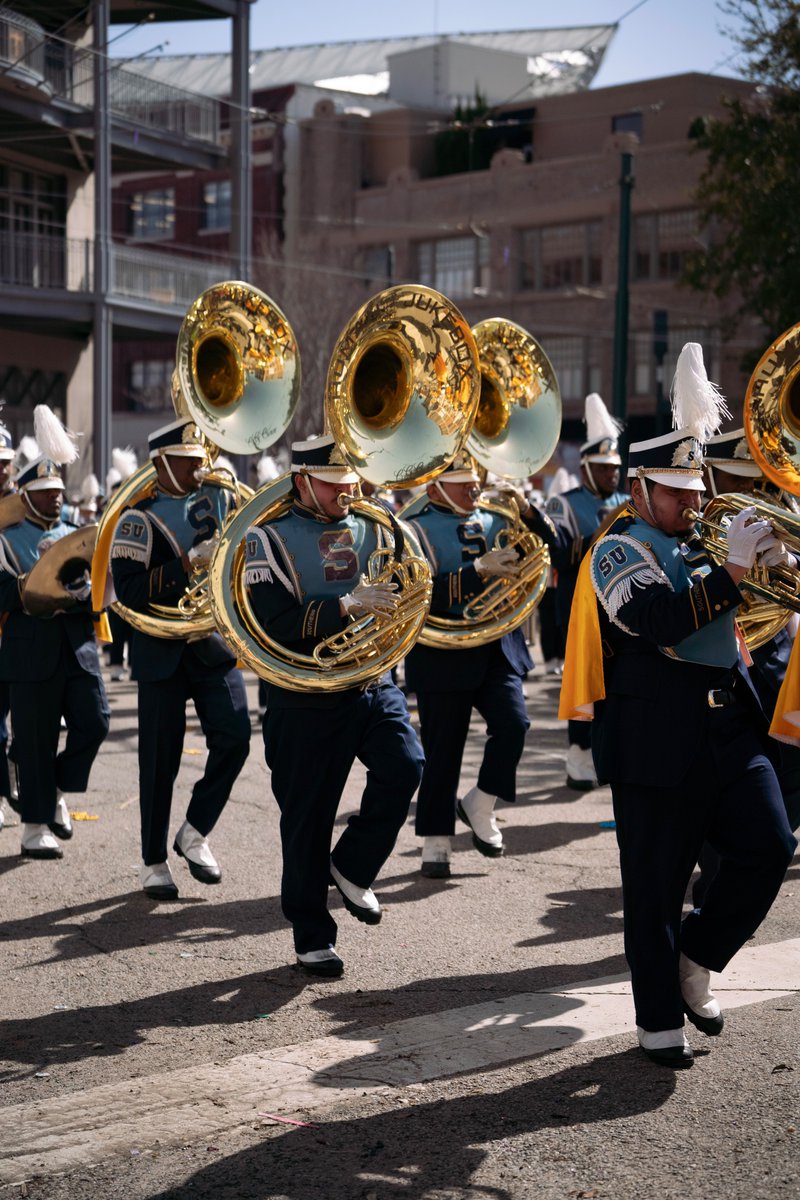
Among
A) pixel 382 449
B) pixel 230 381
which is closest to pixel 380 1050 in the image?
pixel 382 449

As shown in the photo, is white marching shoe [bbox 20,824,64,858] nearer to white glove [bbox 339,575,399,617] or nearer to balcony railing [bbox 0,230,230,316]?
white glove [bbox 339,575,399,617]

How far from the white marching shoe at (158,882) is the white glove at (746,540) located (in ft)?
10.9

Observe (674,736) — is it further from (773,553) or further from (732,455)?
(732,455)

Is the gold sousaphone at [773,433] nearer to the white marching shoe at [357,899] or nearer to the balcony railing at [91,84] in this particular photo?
the white marching shoe at [357,899]

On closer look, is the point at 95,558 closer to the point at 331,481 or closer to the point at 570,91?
the point at 331,481

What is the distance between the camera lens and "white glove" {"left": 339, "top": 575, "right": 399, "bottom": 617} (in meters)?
5.91

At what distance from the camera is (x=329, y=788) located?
19.5ft

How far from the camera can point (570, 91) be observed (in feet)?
156

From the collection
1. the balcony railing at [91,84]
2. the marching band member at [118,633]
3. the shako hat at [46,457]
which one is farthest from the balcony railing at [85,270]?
the shako hat at [46,457]

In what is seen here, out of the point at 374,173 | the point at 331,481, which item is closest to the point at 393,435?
the point at 331,481

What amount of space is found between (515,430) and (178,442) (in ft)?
6.95

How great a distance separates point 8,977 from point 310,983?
3.69ft

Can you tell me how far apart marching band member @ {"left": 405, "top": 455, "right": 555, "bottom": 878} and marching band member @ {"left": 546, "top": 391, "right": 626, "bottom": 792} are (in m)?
1.75

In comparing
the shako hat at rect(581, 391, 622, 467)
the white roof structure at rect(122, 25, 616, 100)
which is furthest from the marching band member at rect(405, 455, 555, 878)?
the white roof structure at rect(122, 25, 616, 100)
